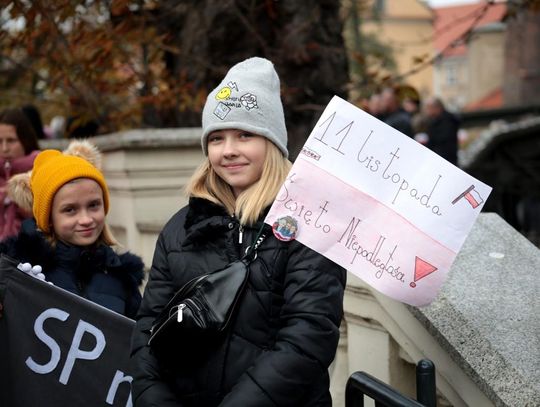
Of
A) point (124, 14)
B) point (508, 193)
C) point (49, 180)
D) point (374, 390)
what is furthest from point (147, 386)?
point (508, 193)

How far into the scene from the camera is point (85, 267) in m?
3.94

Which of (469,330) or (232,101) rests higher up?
(232,101)

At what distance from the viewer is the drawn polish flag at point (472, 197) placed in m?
2.86

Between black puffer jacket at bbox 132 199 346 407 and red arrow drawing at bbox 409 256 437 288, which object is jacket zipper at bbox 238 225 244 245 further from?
red arrow drawing at bbox 409 256 437 288

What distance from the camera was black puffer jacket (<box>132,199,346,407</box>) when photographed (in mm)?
2777

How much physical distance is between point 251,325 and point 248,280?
0.13 meters

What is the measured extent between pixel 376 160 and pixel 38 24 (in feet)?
12.8

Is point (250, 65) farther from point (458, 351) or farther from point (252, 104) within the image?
point (458, 351)

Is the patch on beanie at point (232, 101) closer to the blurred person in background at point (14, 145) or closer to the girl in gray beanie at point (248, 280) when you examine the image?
the girl in gray beanie at point (248, 280)

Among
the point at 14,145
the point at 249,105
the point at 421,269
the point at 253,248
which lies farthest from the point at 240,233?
the point at 14,145

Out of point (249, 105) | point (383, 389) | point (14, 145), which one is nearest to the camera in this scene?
point (383, 389)

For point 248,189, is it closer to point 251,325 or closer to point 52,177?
point 251,325

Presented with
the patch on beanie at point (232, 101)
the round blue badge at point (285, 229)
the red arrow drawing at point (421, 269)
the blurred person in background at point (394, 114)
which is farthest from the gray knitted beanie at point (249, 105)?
the blurred person in background at point (394, 114)

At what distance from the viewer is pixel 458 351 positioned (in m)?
3.16
